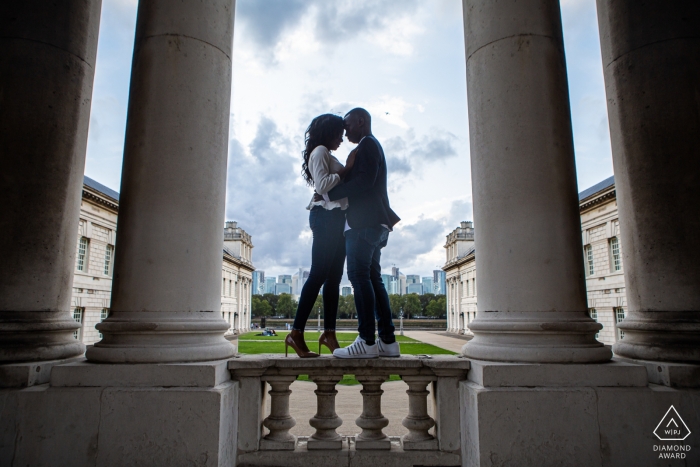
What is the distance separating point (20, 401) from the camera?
226 inches

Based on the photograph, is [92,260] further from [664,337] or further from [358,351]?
[664,337]

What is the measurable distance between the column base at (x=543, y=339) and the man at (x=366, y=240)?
56.0 inches

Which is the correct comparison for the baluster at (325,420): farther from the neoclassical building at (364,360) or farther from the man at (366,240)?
the man at (366,240)

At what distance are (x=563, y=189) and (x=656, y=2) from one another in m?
3.39

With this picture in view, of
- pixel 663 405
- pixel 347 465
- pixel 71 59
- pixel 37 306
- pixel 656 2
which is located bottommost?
pixel 347 465

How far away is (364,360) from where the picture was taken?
20.7ft

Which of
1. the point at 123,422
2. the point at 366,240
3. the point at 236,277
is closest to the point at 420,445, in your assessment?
the point at 366,240

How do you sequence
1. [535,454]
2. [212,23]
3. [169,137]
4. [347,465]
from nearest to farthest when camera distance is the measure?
[535,454]
[347,465]
[169,137]
[212,23]

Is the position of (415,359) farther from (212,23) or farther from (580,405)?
(212,23)

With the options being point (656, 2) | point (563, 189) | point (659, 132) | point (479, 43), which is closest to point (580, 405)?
point (563, 189)

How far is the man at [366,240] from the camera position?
641 cm

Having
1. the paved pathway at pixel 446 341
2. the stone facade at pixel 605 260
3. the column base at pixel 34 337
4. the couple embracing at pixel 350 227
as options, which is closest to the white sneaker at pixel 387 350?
the couple embracing at pixel 350 227

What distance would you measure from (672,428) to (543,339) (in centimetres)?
171

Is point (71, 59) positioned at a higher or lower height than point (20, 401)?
higher
